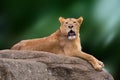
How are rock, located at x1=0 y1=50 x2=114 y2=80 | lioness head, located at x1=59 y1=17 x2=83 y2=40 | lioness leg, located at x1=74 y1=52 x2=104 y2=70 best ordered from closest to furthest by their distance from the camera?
rock, located at x1=0 y1=50 x2=114 y2=80
lioness leg, located at x1=74 y1=52 x2=104 y2=70
lioness head, located at x1=59 y1=17 x2=83 y2=40

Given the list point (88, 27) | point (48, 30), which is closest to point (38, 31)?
point (48, 30)

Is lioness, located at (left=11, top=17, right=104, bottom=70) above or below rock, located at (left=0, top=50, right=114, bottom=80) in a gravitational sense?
above

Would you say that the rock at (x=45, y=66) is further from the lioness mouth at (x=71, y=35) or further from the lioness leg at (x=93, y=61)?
the lioness mouth at (x=71, y=35)

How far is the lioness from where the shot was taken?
369 inches

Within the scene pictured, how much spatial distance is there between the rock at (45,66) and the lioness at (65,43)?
16cm

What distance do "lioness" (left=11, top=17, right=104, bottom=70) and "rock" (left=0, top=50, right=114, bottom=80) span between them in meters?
0.16

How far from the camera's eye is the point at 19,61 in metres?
8.41

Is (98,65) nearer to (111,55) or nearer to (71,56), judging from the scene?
(71,56)

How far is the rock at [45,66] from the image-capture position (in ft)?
27.2

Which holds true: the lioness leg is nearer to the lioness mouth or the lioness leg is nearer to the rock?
the rock

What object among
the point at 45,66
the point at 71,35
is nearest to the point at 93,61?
the point at 71,35

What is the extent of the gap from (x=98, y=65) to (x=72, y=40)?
640mm

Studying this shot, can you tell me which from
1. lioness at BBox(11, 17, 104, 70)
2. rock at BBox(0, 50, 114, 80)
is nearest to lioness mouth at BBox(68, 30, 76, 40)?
lioness at BBox(11, 17, 104, 70)

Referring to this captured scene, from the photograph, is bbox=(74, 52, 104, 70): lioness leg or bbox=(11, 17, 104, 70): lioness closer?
bbox=(74, 52, 104, 70): lioness leg
